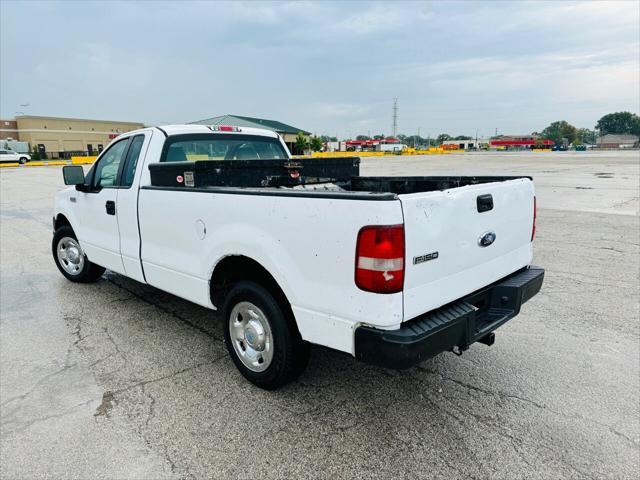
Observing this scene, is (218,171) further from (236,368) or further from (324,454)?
(324,454)

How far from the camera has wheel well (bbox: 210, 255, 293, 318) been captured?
3.08 metres

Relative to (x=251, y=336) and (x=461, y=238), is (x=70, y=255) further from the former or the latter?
(x=461, y=238)

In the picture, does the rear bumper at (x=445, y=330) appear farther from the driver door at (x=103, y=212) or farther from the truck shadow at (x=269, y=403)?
the driver door at (x=103, y=212)

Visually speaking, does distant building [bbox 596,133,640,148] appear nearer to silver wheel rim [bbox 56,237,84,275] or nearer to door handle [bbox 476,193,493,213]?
door handle [bbox 476,193,493,213]

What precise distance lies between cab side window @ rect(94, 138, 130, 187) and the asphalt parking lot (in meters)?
1.38

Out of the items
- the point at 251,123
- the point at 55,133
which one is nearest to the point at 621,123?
the point at 251,123

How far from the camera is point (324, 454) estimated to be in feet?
8.53

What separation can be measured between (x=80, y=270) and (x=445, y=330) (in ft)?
15.9

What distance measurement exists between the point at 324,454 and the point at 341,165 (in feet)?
9.79

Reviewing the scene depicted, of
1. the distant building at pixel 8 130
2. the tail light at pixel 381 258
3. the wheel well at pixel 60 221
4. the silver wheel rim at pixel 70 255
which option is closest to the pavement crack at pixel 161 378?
the tail light at pixel 381 258

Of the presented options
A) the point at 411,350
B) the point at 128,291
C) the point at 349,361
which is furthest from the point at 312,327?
the point at 128,291

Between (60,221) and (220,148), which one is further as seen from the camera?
(60,221)

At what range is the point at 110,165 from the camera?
16.1 ft

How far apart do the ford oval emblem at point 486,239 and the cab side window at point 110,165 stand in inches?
140
